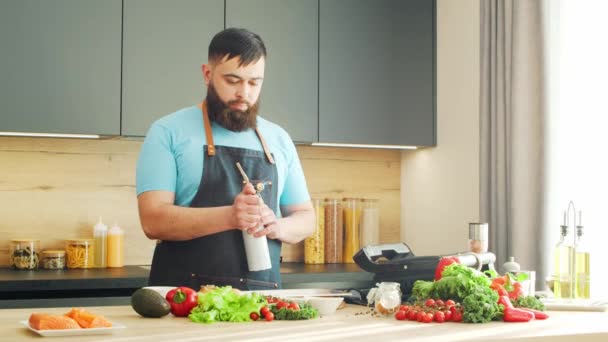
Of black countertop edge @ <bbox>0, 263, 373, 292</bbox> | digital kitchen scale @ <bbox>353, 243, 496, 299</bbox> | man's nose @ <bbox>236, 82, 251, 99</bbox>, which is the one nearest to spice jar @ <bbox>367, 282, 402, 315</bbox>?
digital kitchen scale @ <bbox>353, 243, 496, 299</bbox>

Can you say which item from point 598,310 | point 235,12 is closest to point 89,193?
point 235,12

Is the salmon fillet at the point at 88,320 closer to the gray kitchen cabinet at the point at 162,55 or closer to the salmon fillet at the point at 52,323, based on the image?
the salmon fillet at the point at 52,323

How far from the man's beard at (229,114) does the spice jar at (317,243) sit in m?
1.43

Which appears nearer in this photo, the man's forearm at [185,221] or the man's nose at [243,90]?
the man's forearm at [185,221]

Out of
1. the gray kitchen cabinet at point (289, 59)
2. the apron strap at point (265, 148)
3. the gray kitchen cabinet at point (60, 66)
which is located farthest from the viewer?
the gray kitchen cabinet at point (289, 59)

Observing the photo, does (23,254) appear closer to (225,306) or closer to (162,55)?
(162,55)

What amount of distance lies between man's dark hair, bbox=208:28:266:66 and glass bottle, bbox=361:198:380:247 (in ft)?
5.60

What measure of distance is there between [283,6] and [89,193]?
1.25 meters

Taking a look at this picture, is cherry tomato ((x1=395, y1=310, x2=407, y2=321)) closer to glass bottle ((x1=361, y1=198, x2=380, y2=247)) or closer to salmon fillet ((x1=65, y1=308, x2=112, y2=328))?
salmon fillet ((x1=65, y1=308, x2=112, y2=328))

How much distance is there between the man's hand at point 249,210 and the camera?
2.45m

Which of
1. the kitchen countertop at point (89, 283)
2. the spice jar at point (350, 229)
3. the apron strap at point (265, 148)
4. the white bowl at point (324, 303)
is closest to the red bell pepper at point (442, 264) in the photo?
the white bowl at point (324, 303)

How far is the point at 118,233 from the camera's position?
13.1ft

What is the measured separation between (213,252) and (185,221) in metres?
0.19

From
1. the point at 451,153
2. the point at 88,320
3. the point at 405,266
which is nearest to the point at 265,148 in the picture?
the point at 405,266
